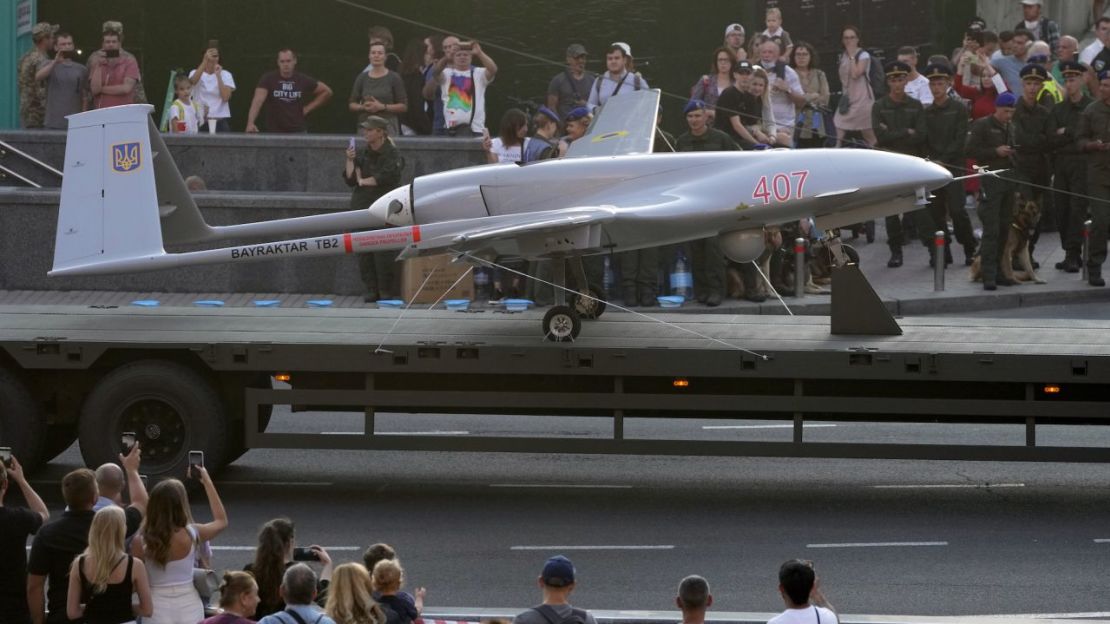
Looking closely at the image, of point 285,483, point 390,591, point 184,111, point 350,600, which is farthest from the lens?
point 184,111

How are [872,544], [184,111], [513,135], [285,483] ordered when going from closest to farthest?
1. [872,544]
2. [285,483]
3. [513,135]
4. [184,111]

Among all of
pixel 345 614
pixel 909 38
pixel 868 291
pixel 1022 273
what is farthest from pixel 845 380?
pixel 909 38

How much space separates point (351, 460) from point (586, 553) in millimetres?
3827

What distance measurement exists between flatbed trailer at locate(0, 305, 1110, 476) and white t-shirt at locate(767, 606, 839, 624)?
198 inches

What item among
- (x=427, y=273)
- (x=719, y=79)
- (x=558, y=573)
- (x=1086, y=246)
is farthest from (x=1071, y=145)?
(x=558, y=573)

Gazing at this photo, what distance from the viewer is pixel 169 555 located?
28.9 feet

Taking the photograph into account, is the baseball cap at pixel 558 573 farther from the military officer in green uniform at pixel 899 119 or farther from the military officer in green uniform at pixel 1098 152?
the military officer in green uniform at pixel 1098 152

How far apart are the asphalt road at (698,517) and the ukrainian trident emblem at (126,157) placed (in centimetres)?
265

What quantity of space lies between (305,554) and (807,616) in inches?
108

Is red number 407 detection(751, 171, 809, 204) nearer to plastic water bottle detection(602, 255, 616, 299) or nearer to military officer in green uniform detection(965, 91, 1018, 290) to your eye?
plastic water bottle detection(602, 255, 616, 299)

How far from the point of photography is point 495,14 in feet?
91.1

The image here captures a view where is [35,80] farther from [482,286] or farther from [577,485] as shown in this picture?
[577,485]

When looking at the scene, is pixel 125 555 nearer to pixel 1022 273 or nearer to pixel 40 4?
pixel 1022 273

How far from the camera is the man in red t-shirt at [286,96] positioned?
24625 millimetres
